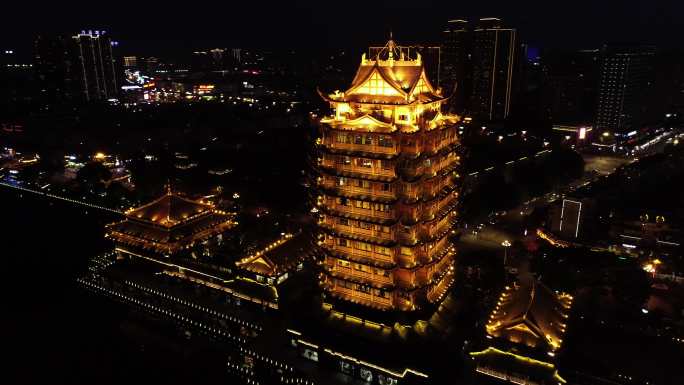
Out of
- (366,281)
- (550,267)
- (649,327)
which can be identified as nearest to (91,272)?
(366,281)

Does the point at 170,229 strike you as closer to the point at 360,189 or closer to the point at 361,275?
the point at 361,275

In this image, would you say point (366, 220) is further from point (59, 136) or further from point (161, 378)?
point (59, 136)

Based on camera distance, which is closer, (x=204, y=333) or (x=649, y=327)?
(x=649, y=327)

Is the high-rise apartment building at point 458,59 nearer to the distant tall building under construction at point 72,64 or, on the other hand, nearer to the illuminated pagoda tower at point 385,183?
the illuminated pagoda tower at point 385,183

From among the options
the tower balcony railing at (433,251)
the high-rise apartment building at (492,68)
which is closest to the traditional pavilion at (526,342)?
the tower balcony railing at (433,251)

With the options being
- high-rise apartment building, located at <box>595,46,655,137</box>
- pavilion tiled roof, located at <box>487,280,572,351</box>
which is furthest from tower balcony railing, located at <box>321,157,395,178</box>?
high-rise apartment building, located at <box>595,46,655,137</box>

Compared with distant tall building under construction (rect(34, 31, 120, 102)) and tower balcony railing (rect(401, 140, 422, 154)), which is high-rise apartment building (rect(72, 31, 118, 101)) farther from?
tower balcony railing (rect(401, 140, 422, 154))
